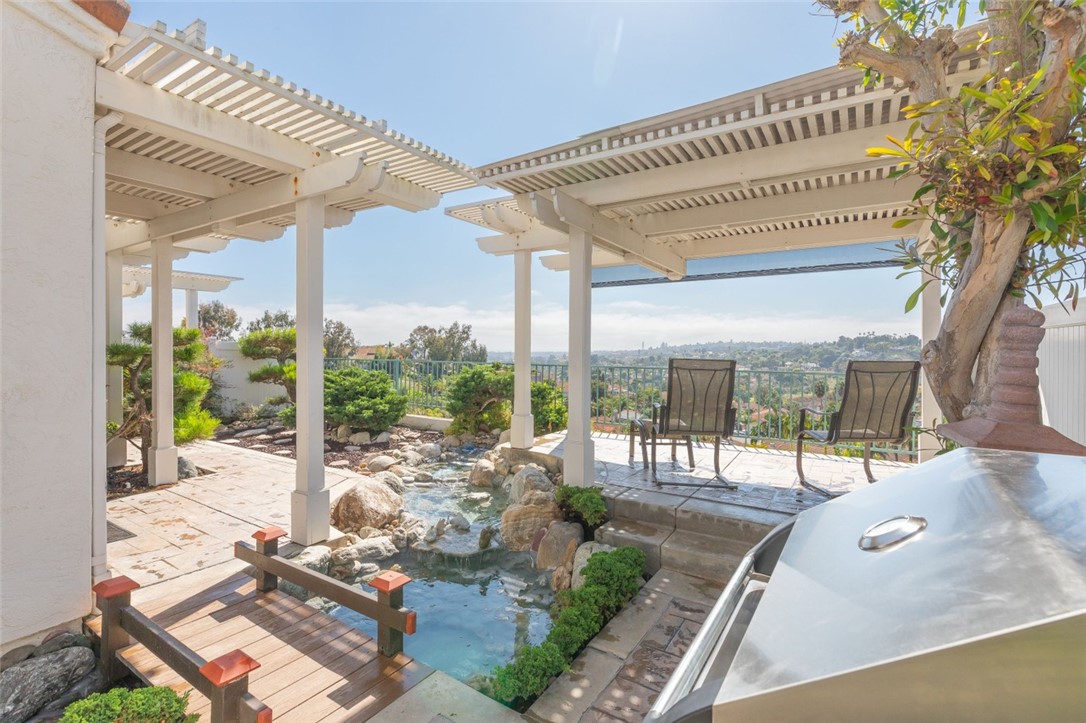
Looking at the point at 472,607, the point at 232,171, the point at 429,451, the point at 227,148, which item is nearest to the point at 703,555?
the point at 472,607

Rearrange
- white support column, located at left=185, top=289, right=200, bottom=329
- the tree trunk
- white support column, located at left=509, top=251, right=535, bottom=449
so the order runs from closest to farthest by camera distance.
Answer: the tree trunk < white support column, located at left=509, top=251, right=535, bottom=449 < white support column, located at left=185, top=289, right=200, bottom=329

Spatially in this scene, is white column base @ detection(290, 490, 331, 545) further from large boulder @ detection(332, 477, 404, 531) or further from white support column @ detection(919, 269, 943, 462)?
white support column @ detection(919, 269, 943, 462)

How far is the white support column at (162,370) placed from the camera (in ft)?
17.9

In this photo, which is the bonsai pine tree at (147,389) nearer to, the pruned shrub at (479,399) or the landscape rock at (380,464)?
the landscape rock at (380,464)

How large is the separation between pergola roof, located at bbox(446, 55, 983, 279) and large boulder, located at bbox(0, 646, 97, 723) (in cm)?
442

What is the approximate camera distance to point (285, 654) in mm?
2668

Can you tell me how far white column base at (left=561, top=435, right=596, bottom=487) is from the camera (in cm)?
498

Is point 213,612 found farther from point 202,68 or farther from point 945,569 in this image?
point 945,569

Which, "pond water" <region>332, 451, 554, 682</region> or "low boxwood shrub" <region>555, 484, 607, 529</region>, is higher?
"low boxwood shrub" <region>555, 484, 607, 529</region>

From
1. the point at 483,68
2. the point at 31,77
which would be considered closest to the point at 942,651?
the point at 31,77

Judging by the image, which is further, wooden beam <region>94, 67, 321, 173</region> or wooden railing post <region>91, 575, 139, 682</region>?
wooden beam <region>94, 67, 321, 173</region>

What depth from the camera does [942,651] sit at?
537mm

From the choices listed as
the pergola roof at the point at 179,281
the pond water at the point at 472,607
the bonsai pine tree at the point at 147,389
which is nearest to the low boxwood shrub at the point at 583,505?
the pond water at the point at 472,607

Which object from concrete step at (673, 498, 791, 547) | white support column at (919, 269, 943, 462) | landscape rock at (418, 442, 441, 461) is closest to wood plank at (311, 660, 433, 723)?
concrete step at (673, 498, 791, 547)
